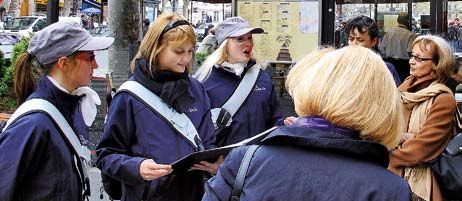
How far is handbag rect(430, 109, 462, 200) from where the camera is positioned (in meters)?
3.94

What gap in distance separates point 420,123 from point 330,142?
2434 millimetres

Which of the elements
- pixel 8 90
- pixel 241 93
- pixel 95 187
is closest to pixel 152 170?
pixel 241 93

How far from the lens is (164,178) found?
2857 millimetres

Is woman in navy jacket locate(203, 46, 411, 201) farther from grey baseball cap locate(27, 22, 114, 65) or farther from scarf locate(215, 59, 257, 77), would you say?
scarf locate(215, 59, 257, 77)

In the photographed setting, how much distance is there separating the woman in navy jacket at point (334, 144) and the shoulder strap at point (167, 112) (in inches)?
47.7

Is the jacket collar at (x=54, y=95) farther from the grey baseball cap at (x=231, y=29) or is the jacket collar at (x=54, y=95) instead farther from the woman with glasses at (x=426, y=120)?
the woman with glasses at (x=426, y=120)

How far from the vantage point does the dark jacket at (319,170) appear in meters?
1.67

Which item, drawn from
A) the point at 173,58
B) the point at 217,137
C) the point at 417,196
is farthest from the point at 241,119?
the point at 417,196

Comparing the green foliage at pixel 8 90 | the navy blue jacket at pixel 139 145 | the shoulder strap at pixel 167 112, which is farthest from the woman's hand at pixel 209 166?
the green foliage at pixel 8 90

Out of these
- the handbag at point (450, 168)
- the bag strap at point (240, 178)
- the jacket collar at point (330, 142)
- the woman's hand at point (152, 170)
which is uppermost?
the jacket collar at point (330, 142)

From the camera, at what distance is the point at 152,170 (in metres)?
2.71

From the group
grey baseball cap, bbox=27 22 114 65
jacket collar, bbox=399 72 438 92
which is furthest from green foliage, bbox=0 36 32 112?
grey baseball cap, bbox=27 22 114 65

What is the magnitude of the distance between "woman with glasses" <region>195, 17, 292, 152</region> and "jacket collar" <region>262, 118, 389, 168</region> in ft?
6.95

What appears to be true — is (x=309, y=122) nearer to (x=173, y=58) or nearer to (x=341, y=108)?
(x=341, y=108)
